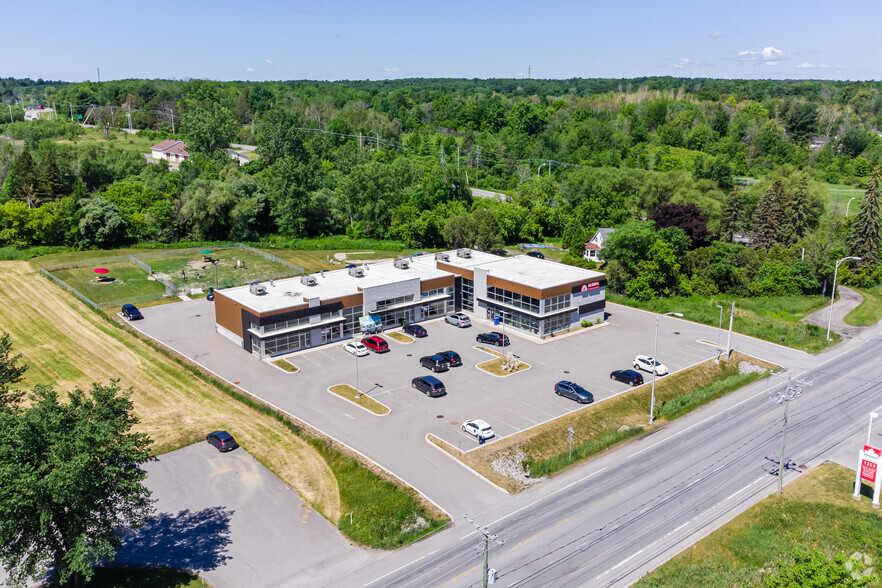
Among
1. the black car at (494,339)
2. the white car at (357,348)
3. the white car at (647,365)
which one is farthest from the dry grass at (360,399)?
the white car at (647,365)

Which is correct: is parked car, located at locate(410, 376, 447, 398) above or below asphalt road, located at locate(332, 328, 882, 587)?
above

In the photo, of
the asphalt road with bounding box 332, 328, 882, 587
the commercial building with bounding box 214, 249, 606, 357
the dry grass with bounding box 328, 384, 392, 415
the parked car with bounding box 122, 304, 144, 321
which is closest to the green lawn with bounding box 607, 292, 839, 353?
the commercial building with bounding box 214, 249, 606, 357

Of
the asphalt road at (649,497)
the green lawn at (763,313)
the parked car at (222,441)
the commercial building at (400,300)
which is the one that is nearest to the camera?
the asphalt road at (649,497)

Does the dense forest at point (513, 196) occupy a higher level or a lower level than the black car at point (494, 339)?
higher

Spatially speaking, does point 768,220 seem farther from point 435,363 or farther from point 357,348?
point 357,348

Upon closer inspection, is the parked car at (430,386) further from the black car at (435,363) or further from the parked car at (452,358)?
the parked car at (452,358)

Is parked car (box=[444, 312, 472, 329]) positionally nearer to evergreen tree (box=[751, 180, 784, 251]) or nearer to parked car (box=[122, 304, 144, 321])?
parked car (box=[122, 304, 144, 321])

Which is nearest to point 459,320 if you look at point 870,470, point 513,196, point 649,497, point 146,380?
point 146,380
